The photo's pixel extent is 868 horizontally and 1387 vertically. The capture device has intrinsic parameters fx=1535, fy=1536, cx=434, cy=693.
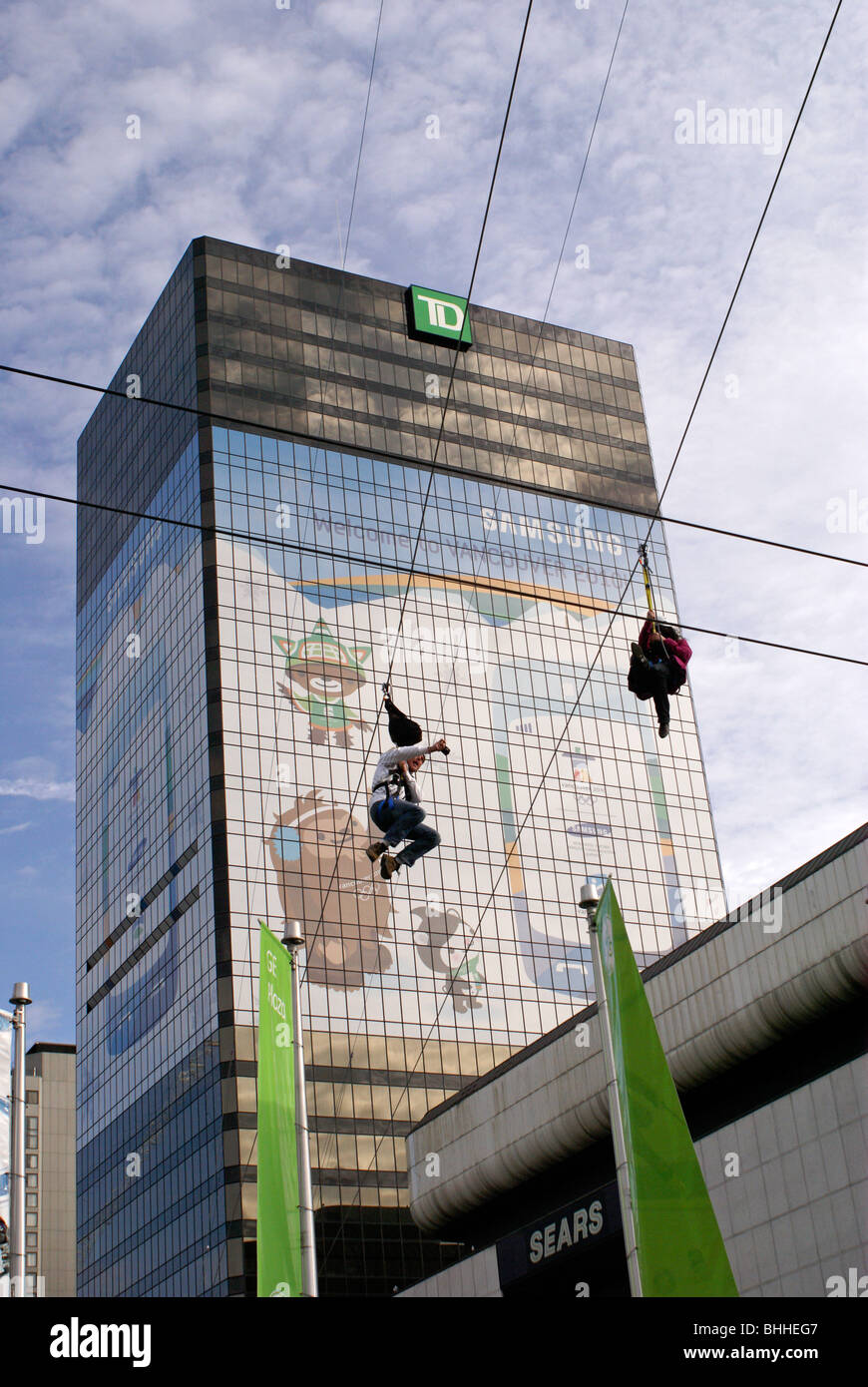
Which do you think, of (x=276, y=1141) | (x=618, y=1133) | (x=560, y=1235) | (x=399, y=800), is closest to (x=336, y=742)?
(x=560, y=1235)

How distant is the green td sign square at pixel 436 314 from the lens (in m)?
109

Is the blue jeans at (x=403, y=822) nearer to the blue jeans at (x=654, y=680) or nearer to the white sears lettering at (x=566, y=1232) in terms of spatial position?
the blue jeans at (x=654, y=680)

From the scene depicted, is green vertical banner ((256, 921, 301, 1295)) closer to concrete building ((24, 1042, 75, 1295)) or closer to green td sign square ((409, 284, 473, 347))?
green td sign square ((409, 284, 473, 347))

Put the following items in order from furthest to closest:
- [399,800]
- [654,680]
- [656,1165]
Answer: [399,800] < [654,680] < [656,1165]

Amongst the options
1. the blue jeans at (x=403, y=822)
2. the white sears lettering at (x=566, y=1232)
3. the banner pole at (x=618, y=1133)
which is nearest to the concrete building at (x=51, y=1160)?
the white sears lettering at (x=566, y=1232)

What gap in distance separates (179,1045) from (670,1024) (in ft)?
182

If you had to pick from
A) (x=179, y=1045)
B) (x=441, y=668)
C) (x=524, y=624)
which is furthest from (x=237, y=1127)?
(x=524, y=624)

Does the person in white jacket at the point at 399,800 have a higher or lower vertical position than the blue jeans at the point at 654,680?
lower

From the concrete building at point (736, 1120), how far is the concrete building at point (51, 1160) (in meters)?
123

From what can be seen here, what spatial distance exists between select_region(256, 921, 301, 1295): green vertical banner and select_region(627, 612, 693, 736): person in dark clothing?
6418mm

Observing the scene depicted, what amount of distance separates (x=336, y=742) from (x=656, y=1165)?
73892 mm

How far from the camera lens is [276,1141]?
2044 cm

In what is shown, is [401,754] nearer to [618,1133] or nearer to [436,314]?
[618,1133]
